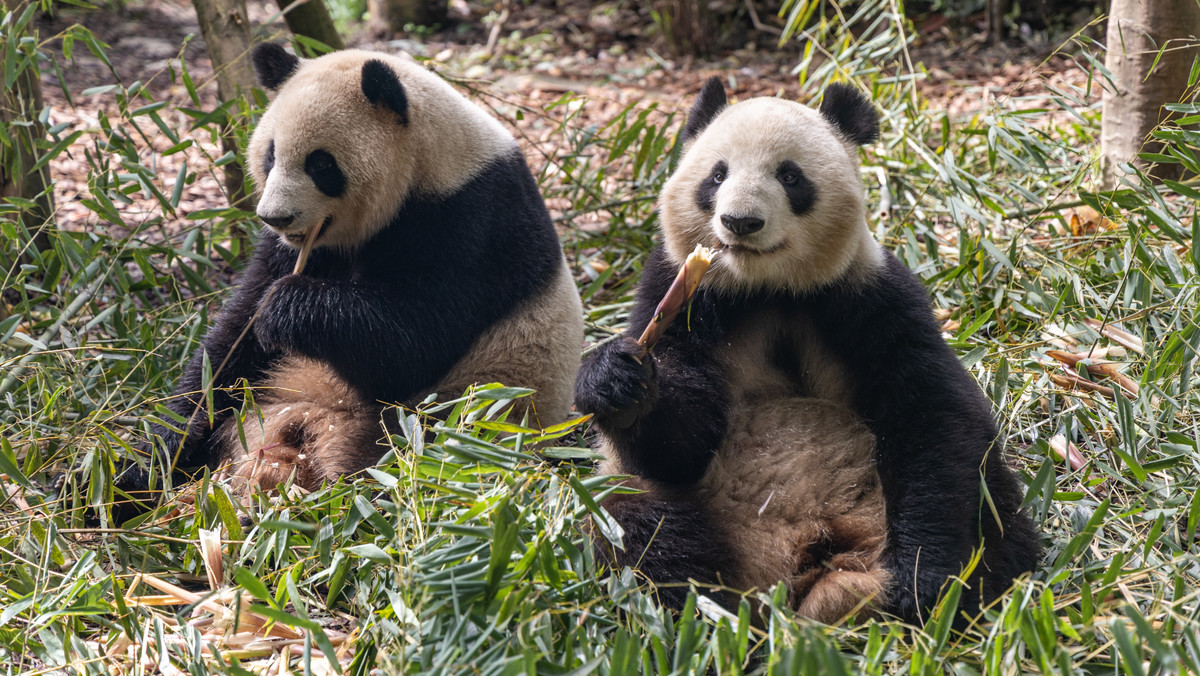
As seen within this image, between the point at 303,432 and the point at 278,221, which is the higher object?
the point at 278,221

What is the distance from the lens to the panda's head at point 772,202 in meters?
2.98

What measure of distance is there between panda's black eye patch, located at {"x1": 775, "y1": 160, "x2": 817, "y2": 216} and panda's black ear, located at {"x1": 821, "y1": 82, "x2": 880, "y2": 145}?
1.35 feet

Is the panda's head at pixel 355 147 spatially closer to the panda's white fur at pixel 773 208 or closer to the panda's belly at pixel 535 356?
the panda's belly at pixel 535 356

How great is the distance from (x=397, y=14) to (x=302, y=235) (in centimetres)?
774

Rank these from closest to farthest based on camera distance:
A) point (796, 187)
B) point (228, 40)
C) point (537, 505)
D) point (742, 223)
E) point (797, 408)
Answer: point (537, 505)
point (742, 223)
point (796, 187)
point (797, 408)
point (228, 40)

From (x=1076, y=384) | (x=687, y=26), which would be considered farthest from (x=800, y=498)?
(x=687, y=26)

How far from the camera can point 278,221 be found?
3400 mm

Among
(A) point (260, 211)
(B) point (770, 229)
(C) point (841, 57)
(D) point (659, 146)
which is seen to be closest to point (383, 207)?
(A) point (260, 211)

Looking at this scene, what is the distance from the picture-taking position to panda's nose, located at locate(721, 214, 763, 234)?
9.35 ft

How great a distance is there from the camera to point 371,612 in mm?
2600

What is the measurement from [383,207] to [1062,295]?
272 cm

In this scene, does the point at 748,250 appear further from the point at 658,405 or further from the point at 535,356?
the point at 535,356

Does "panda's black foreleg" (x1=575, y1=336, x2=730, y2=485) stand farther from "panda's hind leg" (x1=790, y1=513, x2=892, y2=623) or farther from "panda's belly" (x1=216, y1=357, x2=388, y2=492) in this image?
"panda's belly" (x1=216, y1=357, x2=388, y2=492)

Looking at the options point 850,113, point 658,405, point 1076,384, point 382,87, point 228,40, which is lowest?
point 1076,384
